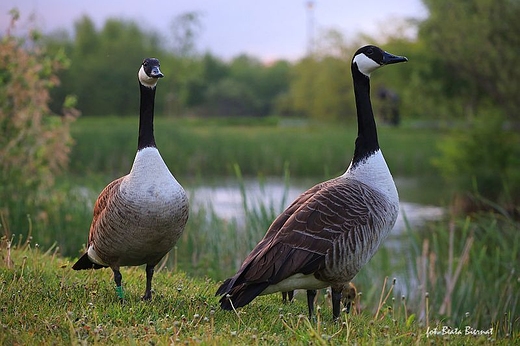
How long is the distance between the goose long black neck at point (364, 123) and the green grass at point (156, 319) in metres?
1.39

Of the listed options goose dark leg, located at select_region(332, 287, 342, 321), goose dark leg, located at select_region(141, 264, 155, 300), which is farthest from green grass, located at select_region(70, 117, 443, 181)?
goose dark leg, located at select_region(332, 287, 342, 321)

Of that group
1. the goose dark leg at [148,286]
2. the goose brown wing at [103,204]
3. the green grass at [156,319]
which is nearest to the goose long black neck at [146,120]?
the goose brown wing at [103,204]

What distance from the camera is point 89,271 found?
6387 millimetres

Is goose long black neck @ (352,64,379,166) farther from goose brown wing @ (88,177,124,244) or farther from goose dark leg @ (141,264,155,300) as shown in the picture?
goose brown wing @ (88,177,124,244)

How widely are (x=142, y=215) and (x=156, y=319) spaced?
87 cm

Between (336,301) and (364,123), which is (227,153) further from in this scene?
(336,301)

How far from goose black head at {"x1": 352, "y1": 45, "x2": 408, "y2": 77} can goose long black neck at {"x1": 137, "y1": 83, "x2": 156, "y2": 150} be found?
1.84m

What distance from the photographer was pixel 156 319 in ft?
15.1

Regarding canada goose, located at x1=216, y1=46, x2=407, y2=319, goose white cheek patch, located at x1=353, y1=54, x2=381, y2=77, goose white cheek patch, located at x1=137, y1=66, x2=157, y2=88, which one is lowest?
canada goose, located at x1=216, y1=46, x2=407, y2=319

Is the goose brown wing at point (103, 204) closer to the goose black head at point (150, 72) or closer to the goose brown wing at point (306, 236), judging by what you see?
the goose black head at point (150, 72)

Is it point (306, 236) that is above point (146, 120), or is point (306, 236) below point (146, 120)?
below

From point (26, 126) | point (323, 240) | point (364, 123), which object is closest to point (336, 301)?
point (323, 240)

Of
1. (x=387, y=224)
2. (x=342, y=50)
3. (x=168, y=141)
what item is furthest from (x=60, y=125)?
(x=342, y=50)

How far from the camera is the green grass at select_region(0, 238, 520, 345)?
13.2 feet
